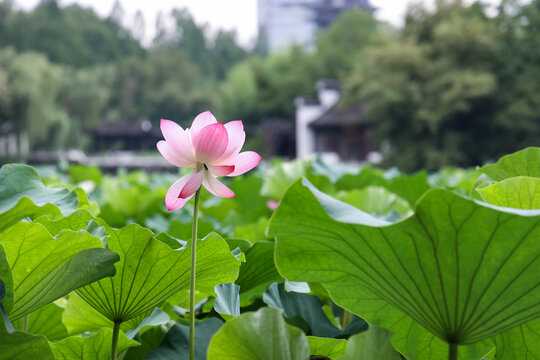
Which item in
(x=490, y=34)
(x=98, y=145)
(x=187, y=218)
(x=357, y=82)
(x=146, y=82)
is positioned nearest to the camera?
(x=187, y=218)

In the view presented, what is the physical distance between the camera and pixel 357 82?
13188 millimetres

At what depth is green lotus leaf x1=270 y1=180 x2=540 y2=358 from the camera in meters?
0.26

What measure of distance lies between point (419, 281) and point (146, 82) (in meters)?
30.1

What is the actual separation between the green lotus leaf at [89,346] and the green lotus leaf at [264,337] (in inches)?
4.0

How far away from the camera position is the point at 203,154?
0.31 meters

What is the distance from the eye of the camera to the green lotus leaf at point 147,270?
0.33m

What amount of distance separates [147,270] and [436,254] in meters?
0.17

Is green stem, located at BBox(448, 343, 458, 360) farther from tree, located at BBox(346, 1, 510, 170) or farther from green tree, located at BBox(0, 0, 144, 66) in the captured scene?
green tree, located at BBox(0, 0, 144, 66)

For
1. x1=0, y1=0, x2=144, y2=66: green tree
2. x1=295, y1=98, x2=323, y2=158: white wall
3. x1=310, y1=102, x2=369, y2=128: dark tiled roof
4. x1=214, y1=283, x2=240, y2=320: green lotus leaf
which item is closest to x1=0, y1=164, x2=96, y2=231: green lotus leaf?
x1=214, y1=283, x2=240, y2=320: green lotus leaf

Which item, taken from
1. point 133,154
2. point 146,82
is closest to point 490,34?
point 133,154

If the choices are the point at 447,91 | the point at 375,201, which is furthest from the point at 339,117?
the point at 375,201

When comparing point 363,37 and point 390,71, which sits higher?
point 363,37

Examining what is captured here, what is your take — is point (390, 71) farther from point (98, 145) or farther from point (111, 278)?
point (98, 145)

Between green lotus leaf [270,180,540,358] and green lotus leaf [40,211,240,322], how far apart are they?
0.18ft
